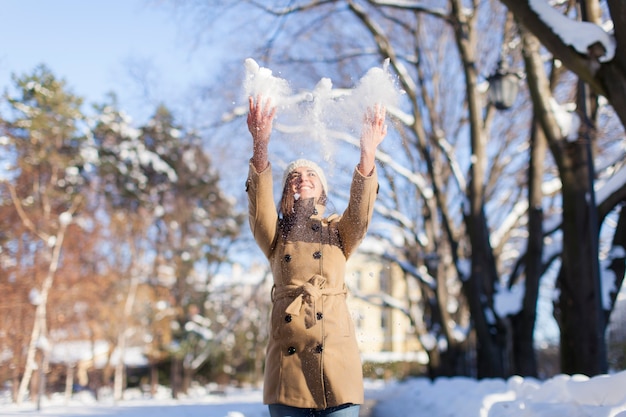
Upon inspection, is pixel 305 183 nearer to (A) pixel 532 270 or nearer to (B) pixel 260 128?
(B) pixel 260 128

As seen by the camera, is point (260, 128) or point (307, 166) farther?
point (307, 166)

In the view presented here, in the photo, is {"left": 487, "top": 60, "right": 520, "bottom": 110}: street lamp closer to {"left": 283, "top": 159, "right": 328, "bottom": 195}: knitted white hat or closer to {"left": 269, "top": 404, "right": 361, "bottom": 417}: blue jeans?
{"left": 283, "top": 159, "right": 328, "bottom": 195}: knitted white hat

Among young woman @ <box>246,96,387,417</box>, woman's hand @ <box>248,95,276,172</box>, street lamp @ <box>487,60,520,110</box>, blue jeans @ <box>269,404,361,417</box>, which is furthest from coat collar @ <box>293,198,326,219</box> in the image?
street lamp @ <box>487,60,520,110</box>

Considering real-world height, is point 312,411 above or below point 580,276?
below

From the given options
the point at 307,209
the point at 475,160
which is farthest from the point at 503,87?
the point at 307,209

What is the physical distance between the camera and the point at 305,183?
283 centimetres

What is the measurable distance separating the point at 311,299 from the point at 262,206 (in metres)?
Result: 0.44

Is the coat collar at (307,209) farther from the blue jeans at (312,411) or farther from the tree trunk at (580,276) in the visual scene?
the tree trunk at (580,276)

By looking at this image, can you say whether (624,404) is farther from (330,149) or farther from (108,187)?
(108,187)

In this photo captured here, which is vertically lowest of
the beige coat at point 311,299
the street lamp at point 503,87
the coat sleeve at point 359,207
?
the beige coat at point 311,299

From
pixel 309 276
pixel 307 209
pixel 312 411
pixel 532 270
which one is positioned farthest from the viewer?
pixel 532 270

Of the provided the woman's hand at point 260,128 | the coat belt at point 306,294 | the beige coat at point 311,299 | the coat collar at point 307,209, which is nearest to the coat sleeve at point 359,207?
the beige coat at point 311,299

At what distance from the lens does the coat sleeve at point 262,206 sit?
8.70 feet

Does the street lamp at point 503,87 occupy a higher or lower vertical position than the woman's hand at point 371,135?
higher
